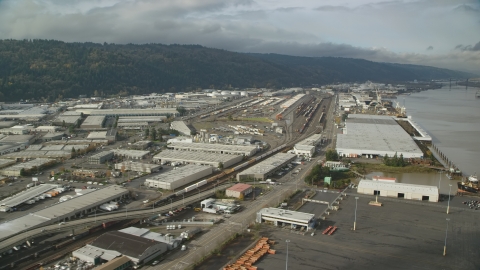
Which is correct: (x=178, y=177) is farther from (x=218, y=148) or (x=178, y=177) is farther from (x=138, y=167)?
(x=218, y=148)

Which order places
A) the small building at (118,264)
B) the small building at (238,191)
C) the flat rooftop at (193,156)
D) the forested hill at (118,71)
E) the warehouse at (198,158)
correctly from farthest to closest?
1. the forested hill at (118,71)
2. the flat rooftop at (193,156)
3. the warehouse at (198,158)
4. the small building at (238,191)
5. the small building at (118,264)

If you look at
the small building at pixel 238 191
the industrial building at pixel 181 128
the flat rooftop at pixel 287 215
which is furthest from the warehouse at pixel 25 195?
the industrial building at pixel 181 128

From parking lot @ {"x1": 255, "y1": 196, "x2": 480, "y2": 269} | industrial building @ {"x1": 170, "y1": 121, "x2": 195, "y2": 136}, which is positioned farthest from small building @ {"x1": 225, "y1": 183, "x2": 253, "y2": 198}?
industrial building @ {"x1": 170, "y1": 121, "x2": 195, "y2": 136}

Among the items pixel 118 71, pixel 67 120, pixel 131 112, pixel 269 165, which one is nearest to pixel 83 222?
pixel 269 165

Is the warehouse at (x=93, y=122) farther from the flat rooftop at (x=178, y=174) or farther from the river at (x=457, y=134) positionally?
the river at (x=457, y=134)

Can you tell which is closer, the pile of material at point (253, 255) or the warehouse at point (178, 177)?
the pile of material at point (253, 255)

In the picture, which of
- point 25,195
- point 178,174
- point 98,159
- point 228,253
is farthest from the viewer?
point 98,159

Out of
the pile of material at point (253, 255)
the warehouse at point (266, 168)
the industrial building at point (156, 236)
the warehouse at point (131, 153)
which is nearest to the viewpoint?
the pile of material at point (253, 255)
